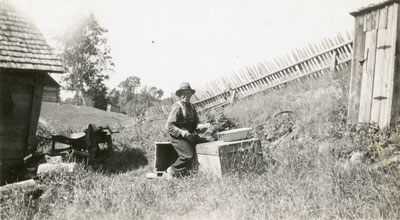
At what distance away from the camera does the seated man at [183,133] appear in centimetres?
577

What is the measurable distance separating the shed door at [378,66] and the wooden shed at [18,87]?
6.69m

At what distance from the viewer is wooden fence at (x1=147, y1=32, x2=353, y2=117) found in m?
9.56

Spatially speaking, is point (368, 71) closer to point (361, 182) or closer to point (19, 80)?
point (361, 182)

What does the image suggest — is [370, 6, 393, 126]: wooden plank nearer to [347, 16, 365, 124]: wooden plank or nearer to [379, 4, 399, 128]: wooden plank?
[379, 4, 399, 128]: wooden plank

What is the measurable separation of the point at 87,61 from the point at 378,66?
37269 mm

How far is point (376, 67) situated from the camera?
18.9 feet

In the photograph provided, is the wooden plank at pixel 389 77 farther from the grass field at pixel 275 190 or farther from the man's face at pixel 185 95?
the man's face at pixel 185 95

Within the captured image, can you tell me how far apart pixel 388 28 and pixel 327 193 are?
3607 millimetres

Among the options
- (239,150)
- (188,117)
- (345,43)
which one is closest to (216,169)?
(239,150)

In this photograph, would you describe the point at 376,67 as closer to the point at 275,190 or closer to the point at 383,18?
the point at 383,18

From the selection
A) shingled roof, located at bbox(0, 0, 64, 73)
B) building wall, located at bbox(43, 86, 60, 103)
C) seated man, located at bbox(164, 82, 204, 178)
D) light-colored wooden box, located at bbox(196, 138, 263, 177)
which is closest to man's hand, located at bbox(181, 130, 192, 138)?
seated man, located at bbox(164, 82, 204, 178)

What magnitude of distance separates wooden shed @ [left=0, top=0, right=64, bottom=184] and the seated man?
3.40 m

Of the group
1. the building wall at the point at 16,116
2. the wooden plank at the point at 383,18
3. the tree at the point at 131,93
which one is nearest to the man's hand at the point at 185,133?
the wooden plank at the point at 383,18

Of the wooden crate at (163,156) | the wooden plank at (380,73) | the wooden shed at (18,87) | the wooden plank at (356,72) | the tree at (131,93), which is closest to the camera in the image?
the wooden plank at (380,73)
